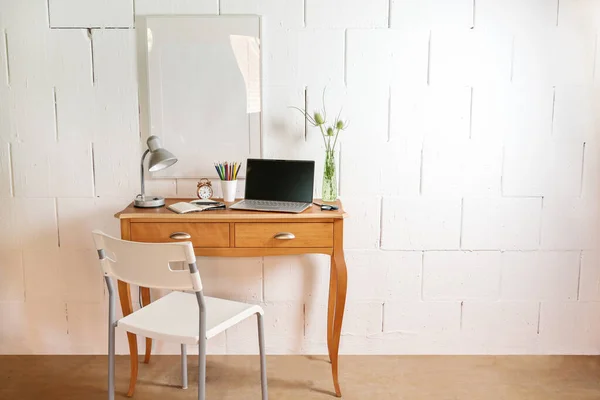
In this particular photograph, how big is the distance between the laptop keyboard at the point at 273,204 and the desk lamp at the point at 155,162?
37 cm

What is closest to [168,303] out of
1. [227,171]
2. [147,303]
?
[147,303]

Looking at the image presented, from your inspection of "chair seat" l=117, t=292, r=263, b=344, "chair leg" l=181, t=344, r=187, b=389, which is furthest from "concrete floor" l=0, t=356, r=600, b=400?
"chair seat" l=117, t=292, r=263, b=344

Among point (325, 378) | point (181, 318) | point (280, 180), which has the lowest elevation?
point (325, 378)

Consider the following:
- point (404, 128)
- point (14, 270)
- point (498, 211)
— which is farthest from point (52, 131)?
point (498, 211)

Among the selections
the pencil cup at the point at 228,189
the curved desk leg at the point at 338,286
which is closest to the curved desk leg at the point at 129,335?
the pencil cup at the point at 228,189

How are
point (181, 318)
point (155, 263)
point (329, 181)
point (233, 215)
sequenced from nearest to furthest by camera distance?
point (155, 263), point (181, 318), point (233, 215), point (329, 181)

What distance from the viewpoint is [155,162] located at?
246 centimetres

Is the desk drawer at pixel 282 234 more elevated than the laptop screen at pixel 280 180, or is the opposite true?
the laptop screen at pixel 280 180

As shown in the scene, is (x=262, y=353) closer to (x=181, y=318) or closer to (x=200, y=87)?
(x=181, y=318)

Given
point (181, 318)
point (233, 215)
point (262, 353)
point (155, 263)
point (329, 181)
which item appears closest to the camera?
point (155, 263)

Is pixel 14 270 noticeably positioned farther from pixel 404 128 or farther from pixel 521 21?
pixel 521 21

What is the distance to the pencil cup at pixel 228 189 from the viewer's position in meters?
2.60

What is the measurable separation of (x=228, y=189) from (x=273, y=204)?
0.23 m

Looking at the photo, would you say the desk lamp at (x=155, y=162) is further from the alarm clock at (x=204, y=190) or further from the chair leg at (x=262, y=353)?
the chair leg at (x=262, y=353)
